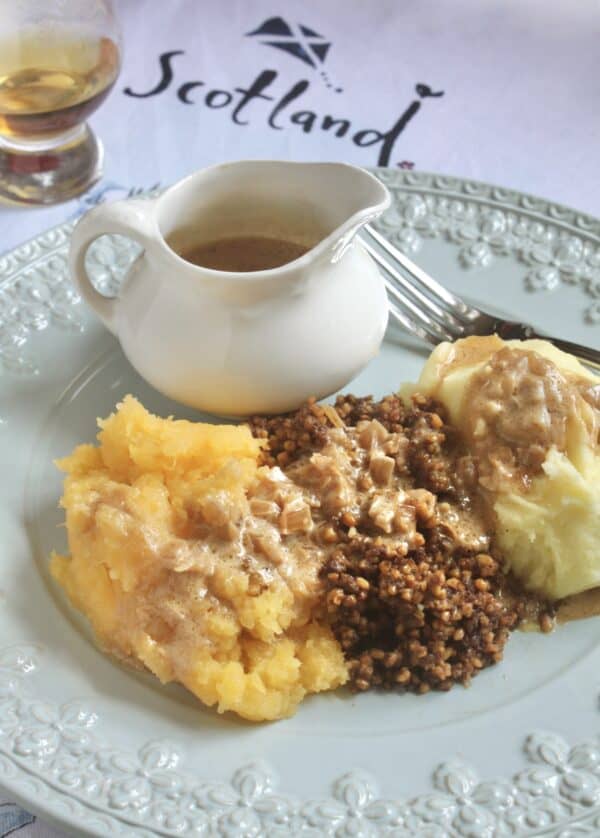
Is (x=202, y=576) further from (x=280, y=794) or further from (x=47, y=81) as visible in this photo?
(x=47, y=81)

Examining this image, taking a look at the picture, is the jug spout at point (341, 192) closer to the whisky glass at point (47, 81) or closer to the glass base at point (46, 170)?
the whisky glass at point (47, 81)

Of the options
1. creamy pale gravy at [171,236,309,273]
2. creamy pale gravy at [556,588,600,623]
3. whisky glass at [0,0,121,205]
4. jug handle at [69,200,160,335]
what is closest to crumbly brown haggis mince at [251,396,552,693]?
creamy pale gravy at [556,588,600,623]

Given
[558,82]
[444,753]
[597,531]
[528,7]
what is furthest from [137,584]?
[528,7]

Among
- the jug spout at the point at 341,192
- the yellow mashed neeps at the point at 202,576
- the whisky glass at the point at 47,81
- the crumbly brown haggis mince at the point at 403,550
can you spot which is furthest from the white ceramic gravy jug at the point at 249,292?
the whisky glass at the point at 47,81

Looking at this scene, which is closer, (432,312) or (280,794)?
(280,794)

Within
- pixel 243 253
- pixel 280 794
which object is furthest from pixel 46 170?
pixel 280 794

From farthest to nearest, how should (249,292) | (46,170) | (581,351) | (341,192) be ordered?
(46,170)
(581,351)
(341,192)
(249,292)

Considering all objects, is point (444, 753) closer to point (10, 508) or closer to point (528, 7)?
point (10, 508)
